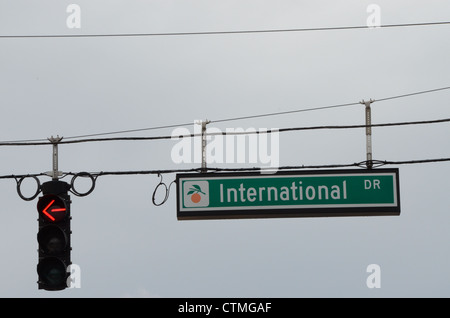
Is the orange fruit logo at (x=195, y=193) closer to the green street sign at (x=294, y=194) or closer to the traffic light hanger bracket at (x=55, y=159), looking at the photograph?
the green street sign at (x=294, y=194)

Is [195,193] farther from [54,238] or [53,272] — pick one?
[53,272]

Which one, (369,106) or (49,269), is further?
(369,106)

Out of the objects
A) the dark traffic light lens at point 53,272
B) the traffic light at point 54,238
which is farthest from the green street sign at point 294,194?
the dark traffic light lens at point 53,272

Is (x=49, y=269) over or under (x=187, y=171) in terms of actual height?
under

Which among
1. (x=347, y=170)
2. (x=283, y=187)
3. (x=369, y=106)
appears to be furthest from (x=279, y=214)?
(x=369, y=106)

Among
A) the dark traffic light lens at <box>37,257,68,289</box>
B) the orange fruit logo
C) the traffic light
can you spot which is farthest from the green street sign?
the dark traffic light lens at <box>37,257,68,289</box>

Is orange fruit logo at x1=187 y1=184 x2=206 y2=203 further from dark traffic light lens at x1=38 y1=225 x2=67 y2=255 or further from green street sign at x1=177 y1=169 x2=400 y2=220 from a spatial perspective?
dark traffic light lens at x1=38 y1=225 x2=67 y2=255

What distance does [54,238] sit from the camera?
33.0 feet

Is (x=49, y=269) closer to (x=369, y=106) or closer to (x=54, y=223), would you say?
(x=54, y=223)

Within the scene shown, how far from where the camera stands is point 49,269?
32.7 feet

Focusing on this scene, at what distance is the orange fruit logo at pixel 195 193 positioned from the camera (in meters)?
10.9

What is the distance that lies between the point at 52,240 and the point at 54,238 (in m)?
0.04

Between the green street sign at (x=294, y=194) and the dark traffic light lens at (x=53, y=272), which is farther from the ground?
the green street sign at (x=294, y=194)

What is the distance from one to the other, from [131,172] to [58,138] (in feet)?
4.02
